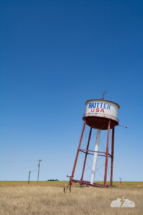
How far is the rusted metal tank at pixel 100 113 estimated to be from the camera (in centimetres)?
3247

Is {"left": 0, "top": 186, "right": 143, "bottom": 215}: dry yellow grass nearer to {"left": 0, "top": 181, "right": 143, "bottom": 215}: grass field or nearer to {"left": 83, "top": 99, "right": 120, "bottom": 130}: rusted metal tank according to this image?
{"left": 0, "top": 181, "right": 143, "bottom": 215}: grass field

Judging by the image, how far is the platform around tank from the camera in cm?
3281

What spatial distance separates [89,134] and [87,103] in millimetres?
5417

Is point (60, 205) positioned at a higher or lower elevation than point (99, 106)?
lower

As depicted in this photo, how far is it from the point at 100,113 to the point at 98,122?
→ 1826 mm

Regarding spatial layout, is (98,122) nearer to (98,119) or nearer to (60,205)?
(98,119)

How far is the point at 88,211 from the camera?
1173 cm

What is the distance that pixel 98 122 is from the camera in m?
33.5

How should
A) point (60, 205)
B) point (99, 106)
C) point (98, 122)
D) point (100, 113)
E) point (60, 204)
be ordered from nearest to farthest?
point (60, 205)
point (60, 204)
point (100, 113)
point (99, 106)
point (98, 122)

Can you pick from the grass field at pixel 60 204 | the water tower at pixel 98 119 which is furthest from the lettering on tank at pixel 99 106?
the grass field at pixel 60 204

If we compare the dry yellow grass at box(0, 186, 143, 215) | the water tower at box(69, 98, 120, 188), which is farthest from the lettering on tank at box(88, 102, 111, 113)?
the dry yellow grass at box(0, 186, 143, 215)

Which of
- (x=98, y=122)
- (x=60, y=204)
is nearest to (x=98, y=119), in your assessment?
(x=98, y=122)

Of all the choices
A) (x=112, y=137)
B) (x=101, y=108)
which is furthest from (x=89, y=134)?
(x=101, y=108)

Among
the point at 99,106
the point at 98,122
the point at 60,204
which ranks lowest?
the point at 60,204
